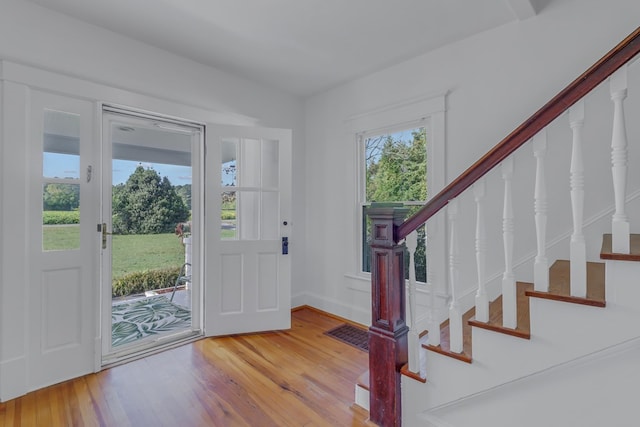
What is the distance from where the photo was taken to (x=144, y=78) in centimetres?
254

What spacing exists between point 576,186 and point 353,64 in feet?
7.50

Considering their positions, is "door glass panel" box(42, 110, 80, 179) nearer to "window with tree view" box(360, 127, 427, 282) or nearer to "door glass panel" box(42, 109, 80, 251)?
"door glass panel" box(42, 109, 80, 251)

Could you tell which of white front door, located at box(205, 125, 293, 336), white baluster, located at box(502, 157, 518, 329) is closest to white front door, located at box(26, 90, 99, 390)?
white front door, located at box(205, 125, 293, 336)

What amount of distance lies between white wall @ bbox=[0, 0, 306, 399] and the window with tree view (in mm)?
992

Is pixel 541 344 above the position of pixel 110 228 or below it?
below

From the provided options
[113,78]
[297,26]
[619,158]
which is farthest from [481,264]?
[113,78]

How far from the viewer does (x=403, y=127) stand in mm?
2898

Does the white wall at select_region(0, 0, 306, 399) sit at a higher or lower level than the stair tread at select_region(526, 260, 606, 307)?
higher

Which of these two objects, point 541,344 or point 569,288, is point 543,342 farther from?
point 569,288

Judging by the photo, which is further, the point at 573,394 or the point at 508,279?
the point at 508,279

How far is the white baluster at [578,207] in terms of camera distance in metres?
1.15

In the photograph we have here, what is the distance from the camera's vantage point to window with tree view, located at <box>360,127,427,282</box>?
9.31 feet

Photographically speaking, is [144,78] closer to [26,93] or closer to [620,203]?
[26,93]

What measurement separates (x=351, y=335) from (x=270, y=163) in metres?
1.85
